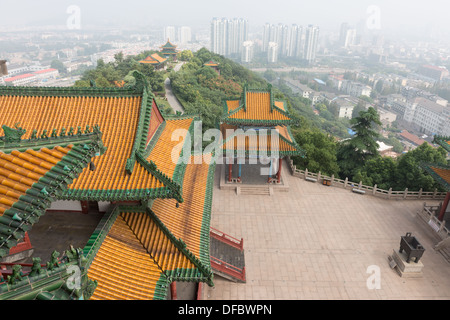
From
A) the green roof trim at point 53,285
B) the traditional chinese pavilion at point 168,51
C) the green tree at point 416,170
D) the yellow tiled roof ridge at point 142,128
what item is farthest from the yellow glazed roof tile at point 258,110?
the traditional chinese pavilion at point 168,51

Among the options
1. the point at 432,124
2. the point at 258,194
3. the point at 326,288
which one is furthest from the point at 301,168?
the point at 432,124


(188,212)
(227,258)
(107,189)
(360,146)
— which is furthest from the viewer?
(360,146)

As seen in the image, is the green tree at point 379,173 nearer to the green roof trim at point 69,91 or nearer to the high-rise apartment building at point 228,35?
the green roof trim at point 69,91

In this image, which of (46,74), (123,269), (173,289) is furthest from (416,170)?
(46,74)

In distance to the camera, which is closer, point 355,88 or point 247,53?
point 355,88

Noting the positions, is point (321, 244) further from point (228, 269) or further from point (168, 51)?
point (168, 51)

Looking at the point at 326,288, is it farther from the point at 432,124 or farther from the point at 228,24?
the point at 228,24

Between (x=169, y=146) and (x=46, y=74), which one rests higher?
(x=169, y=146)
